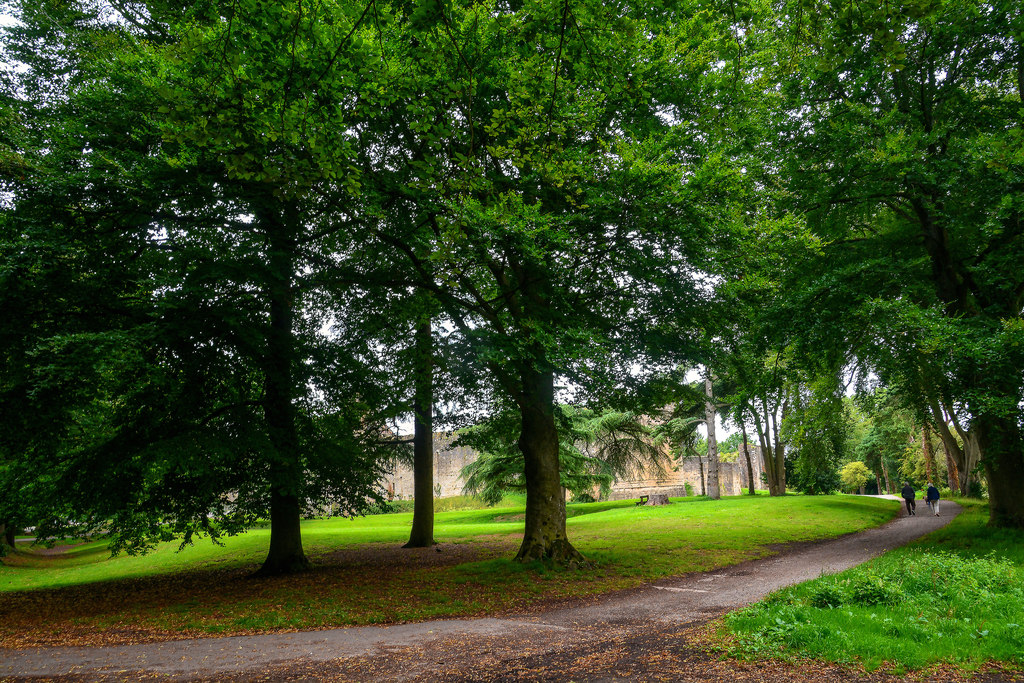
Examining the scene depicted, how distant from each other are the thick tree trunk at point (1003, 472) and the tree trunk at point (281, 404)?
568 inches

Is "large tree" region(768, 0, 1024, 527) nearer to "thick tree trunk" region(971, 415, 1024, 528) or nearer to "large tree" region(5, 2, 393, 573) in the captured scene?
"thick tree trunk" region(971, 415, 1024, 528)

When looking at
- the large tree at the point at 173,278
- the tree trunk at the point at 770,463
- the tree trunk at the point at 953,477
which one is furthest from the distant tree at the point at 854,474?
the large tree at the point at 173,278

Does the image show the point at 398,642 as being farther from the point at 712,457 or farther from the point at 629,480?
the point at 629,480

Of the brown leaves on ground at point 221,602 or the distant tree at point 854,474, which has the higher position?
the brown leaves on ground at point 221,602

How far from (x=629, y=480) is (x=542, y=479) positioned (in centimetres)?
2909

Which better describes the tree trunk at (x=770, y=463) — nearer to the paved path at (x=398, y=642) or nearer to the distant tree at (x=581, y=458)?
the distant tree at (x=581, y=458)

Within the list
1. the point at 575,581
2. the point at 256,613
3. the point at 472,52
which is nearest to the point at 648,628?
the point at 575,581

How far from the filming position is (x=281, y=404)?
12750 millimetres

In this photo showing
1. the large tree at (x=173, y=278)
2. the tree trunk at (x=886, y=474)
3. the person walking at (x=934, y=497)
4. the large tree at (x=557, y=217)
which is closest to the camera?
the large tree at (x=557, y=217)

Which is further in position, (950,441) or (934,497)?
(950,441)

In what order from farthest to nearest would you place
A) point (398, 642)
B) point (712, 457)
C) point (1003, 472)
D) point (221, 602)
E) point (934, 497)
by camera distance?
point (712, 457) < point (934, 497) < point (1003, 472) < point (221, 602) < point (398, 642)

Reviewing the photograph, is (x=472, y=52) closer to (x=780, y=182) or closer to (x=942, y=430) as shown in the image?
(x=780, y=182)

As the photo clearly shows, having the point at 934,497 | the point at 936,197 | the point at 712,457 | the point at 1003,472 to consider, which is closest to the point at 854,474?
the point at 712,457

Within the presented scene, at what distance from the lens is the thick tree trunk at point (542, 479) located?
1241 cm
